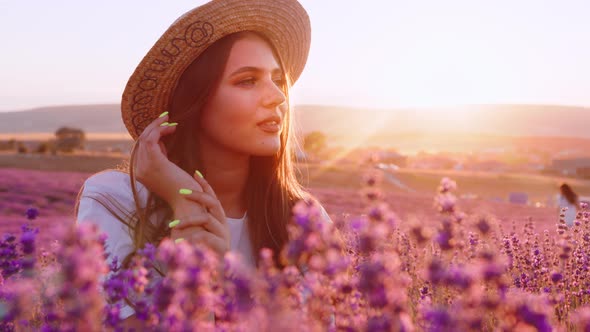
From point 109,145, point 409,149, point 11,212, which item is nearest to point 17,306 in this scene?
point 11,212

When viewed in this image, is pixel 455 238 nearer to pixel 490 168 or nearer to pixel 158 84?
pixel 158 84

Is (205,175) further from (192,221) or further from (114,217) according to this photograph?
(192,221)

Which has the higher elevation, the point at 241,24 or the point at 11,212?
the point at 241,24

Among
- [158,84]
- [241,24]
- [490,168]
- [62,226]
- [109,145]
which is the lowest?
[109,145]

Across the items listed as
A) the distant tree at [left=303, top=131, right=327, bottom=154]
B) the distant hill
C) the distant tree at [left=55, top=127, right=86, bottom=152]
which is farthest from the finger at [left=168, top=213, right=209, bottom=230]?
the distant hill

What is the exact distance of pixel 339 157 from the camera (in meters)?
75.7

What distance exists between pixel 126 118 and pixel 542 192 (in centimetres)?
4854

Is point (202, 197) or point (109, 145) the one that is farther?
point (109, 145)

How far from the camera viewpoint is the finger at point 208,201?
95.7 inches

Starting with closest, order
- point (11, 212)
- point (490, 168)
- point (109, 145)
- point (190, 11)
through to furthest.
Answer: point (190, 11) < point (11, 212) < point (490, 168) < point (109, 145)

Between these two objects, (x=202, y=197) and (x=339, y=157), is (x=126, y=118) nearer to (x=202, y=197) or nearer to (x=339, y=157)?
(x=202, y=197)

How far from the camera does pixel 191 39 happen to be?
309 cm

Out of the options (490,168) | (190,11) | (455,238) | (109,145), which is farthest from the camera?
(109,145)

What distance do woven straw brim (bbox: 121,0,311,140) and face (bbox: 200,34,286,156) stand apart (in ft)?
0.46
